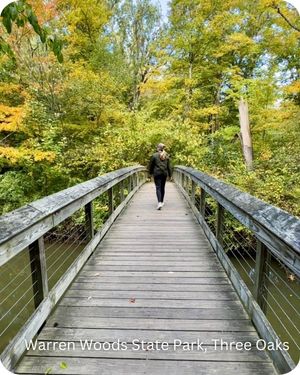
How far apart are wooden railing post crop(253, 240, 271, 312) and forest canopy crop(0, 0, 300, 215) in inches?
279

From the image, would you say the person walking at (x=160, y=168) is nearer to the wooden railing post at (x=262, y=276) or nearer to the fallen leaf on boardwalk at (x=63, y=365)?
the wooden railing post at (x=262, y=276)

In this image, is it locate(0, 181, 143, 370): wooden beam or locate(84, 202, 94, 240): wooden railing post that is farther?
locate(84, 202, 94, 240): wooden railing post

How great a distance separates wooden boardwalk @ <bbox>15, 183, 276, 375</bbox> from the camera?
1.96 m

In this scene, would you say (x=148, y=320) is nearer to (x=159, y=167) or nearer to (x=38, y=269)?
(x=38, y=269)

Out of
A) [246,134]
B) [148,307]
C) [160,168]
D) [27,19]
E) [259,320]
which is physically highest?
[27,19]

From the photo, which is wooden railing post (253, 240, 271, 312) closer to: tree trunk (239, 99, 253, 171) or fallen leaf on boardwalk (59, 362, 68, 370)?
fallen leaf on boardwalk (59, 362, 68, 370)

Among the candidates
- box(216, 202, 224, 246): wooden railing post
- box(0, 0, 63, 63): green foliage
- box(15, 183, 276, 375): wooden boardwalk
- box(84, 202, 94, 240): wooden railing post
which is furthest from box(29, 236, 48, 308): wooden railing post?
box(216, 202, 224, 246): wooden railing post

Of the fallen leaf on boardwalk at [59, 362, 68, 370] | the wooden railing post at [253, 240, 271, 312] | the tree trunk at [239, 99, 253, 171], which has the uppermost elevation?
the tree trunk at [239, 99, 253, 171]

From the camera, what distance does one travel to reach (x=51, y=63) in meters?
11.7

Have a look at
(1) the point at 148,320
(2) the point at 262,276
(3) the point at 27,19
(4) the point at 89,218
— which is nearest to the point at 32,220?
(1) the point at 148,320

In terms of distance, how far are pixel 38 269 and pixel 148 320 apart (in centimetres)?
97

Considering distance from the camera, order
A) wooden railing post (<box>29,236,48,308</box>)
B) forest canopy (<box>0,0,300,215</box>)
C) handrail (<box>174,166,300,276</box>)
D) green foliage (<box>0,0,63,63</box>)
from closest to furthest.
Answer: handrail (<box>174,166,300,276</box>) → green foliage (<box>0,0,63,63</box>) → wooden railing post (<box>29,236,48,308</box>) → forest canopy (<box>0,0,300,215</box>)

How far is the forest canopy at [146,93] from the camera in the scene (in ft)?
35.9

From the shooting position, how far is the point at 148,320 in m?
2.47
